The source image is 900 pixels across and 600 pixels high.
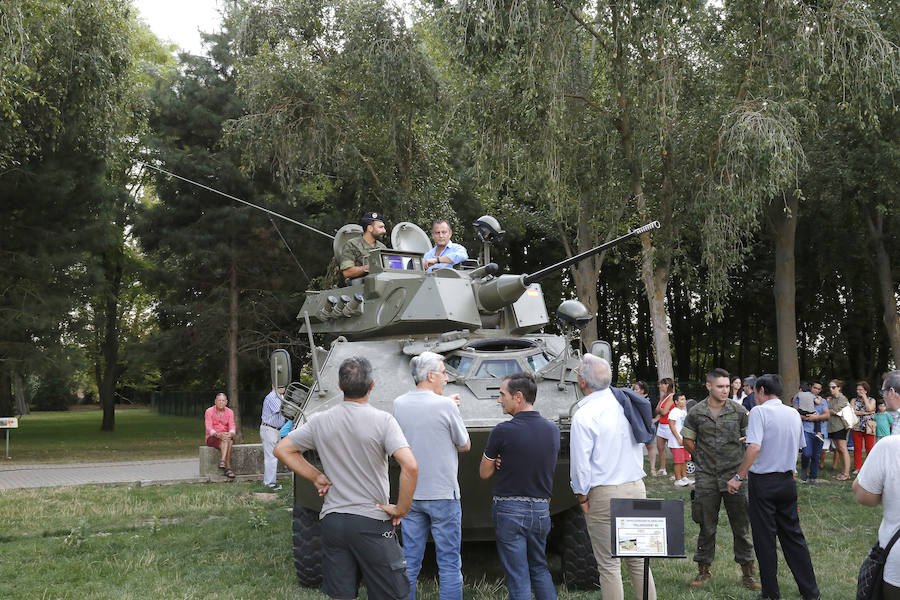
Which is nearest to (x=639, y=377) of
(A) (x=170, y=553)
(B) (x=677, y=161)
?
(B) (x=677, y=161)

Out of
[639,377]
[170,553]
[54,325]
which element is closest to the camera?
[170,553]

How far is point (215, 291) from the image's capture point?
25500mm

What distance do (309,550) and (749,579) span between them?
3902 millimetres

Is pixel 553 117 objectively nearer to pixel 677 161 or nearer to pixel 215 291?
pixel 677 161

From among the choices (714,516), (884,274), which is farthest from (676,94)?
(884,274)

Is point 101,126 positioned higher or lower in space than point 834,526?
higher

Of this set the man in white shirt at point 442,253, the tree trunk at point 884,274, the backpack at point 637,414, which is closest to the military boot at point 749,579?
the backpack at point 637,414

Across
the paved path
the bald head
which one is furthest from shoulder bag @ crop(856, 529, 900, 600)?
the paved path

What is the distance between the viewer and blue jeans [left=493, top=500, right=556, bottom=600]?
6168mm

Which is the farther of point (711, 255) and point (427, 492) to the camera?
point (711, 255)

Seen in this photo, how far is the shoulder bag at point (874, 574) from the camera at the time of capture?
4406 mm

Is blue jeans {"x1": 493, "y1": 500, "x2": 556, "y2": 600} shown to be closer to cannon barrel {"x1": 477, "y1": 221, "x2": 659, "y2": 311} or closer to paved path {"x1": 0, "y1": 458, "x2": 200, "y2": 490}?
cannon barrel {"x1": 477, "y1": 221, "x2": 659, "y2": 311}

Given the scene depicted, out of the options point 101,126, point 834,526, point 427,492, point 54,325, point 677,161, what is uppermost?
point 101,126

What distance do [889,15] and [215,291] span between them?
18116 millimetres
